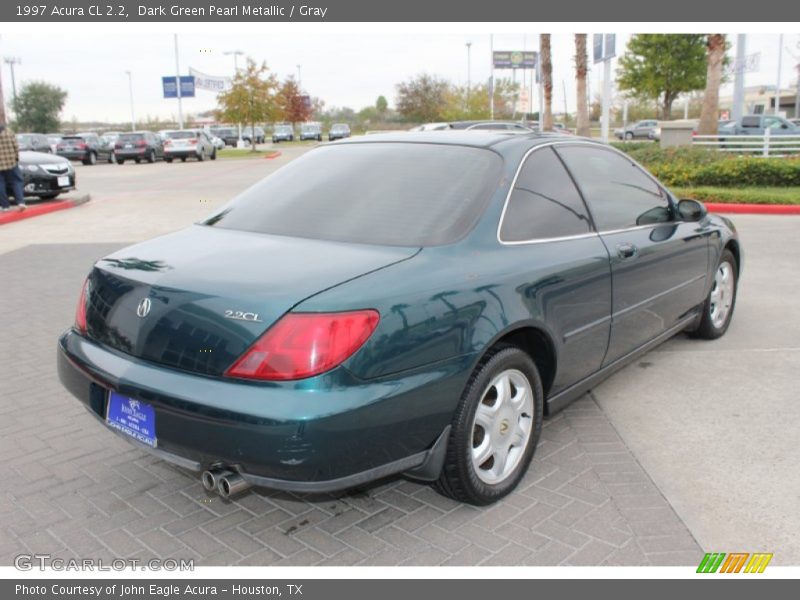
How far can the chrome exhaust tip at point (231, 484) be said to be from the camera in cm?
267

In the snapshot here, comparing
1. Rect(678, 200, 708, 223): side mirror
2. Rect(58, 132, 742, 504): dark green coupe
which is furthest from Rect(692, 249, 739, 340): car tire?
Rect(58, 132, 742, 504): dark green coupe

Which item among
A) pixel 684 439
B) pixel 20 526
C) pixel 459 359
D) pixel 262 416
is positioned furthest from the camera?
pixel 684 439

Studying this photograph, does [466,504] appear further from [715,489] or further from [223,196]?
[223,196]

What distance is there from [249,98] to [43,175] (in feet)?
98.1

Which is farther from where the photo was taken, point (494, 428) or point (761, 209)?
point (761, 209)

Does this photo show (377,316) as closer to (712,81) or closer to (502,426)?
(502,426)

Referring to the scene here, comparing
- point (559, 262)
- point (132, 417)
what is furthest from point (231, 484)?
point (559, 262)

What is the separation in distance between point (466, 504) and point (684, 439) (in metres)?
1.39

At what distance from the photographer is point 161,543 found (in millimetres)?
2982

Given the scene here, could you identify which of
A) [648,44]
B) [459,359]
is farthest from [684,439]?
[648,44]

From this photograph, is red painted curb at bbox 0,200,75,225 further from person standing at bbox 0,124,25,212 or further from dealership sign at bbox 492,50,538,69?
dealership sign at bbox 492,50,538,69

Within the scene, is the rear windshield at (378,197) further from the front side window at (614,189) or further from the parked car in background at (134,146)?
the parked car in background at (134,146)

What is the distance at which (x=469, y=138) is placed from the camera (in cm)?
385

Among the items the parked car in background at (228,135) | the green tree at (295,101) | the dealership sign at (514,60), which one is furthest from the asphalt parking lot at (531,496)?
the green tree at (295,101)
